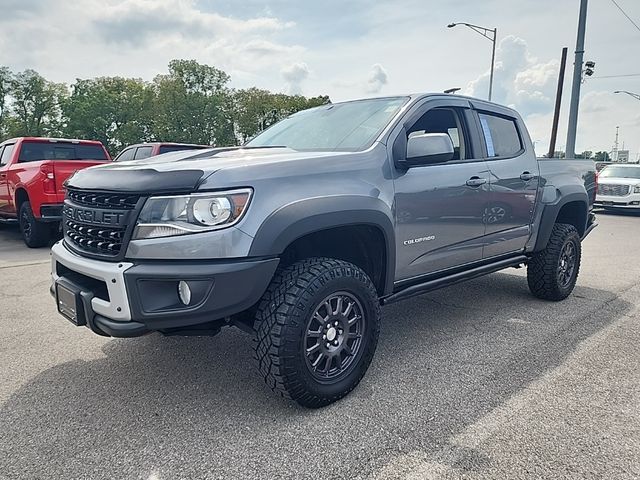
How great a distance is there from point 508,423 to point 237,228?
1766mm

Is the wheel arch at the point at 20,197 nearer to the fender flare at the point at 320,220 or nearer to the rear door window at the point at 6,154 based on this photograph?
the rear door window at the point at 6,154

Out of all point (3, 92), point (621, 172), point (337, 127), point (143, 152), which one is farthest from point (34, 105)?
point (337, 127)

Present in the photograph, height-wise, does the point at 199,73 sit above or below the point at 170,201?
above

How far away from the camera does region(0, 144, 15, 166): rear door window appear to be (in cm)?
891

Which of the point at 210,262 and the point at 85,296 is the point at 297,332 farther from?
the point at 85,296

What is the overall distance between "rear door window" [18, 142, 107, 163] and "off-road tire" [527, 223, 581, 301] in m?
7.97

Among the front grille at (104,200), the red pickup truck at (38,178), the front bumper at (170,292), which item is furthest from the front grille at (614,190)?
the front grille at (104,200)

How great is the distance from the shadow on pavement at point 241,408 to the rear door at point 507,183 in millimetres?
798

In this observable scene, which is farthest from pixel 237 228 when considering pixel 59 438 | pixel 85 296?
pixel 59 438

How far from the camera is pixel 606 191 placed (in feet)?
50.2

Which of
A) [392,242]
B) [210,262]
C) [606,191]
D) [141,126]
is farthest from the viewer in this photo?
[141,126]

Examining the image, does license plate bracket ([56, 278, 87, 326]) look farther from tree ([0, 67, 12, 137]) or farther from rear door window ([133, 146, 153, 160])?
tree ([0, 67, 12, 137])

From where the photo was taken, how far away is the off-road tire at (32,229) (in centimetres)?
768

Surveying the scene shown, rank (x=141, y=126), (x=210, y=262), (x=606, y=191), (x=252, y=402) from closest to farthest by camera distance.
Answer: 1. (x=210, y=262)
2. (x=252, y=402)
3. (x=606, y=191)
4. (x=141, y=126)
